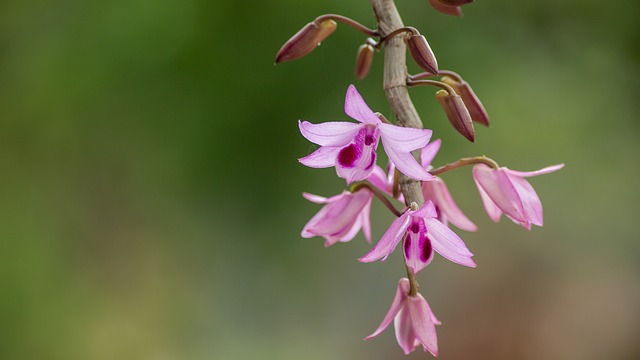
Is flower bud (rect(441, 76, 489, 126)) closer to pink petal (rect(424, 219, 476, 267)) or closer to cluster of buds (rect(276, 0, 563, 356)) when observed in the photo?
cluster of buds (rect(276, 0, 563, 356))

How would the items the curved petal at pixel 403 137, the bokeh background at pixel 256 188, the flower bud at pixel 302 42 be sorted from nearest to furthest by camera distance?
1. the curved petal at pixel 403 137
2. the flower bud at pixel 302 42
3. the bokeh background at pixel 256 188

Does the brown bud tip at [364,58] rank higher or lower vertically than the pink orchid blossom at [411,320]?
higher

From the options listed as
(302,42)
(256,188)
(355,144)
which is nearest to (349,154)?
(355,144)

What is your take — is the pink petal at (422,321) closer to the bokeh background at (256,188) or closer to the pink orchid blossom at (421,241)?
the pink orchid blossom at (421,241)

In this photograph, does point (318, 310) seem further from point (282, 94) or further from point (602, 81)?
point (602, 81)

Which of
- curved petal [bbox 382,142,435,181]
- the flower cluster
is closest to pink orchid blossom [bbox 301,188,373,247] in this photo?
the flower cluster

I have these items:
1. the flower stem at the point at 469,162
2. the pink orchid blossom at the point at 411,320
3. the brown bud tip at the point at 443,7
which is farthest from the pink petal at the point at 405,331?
the brown bud tip at the point at 443,7

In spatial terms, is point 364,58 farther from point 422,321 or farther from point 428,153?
point 422,321
